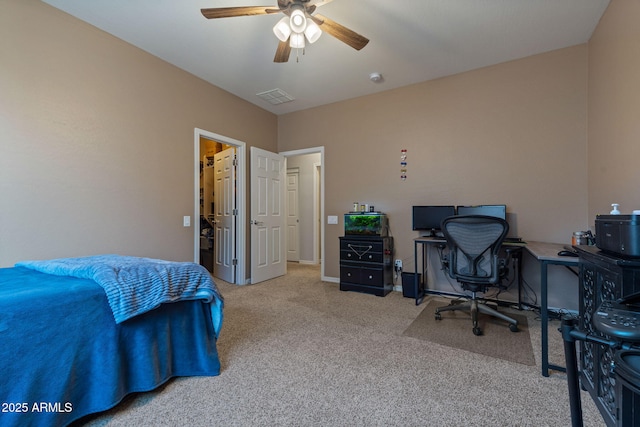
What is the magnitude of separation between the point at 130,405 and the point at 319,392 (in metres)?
1.03

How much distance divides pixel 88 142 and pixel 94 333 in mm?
1982

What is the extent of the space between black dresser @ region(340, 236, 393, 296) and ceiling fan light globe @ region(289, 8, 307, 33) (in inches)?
97.8

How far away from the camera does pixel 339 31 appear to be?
2148mm

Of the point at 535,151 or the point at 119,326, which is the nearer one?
the point at 119,326

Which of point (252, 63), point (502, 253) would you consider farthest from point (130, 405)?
point (502, 253)

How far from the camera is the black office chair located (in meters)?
2.43

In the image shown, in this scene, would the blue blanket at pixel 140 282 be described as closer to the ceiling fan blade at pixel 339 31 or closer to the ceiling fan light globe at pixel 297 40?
the ceiling fan light globe at pixel 297 40

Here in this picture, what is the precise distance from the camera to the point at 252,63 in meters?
3.20

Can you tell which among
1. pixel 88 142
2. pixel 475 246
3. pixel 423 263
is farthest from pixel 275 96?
pixel 475 246

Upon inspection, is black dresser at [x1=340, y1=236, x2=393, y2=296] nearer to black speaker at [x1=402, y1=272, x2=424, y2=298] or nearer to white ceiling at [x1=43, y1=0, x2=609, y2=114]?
black speaker at [x1=402, y1=272, x2=424, y2=298]

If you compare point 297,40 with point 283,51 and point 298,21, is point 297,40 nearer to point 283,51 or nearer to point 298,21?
point 298,21

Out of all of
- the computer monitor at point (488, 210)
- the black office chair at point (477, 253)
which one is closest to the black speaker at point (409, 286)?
the black office chair at point (477, 253)

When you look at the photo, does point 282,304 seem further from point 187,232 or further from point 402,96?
point 402,96

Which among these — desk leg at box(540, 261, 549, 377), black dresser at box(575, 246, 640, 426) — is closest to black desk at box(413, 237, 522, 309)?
desk leg at box(540, 261, 549, 377)
